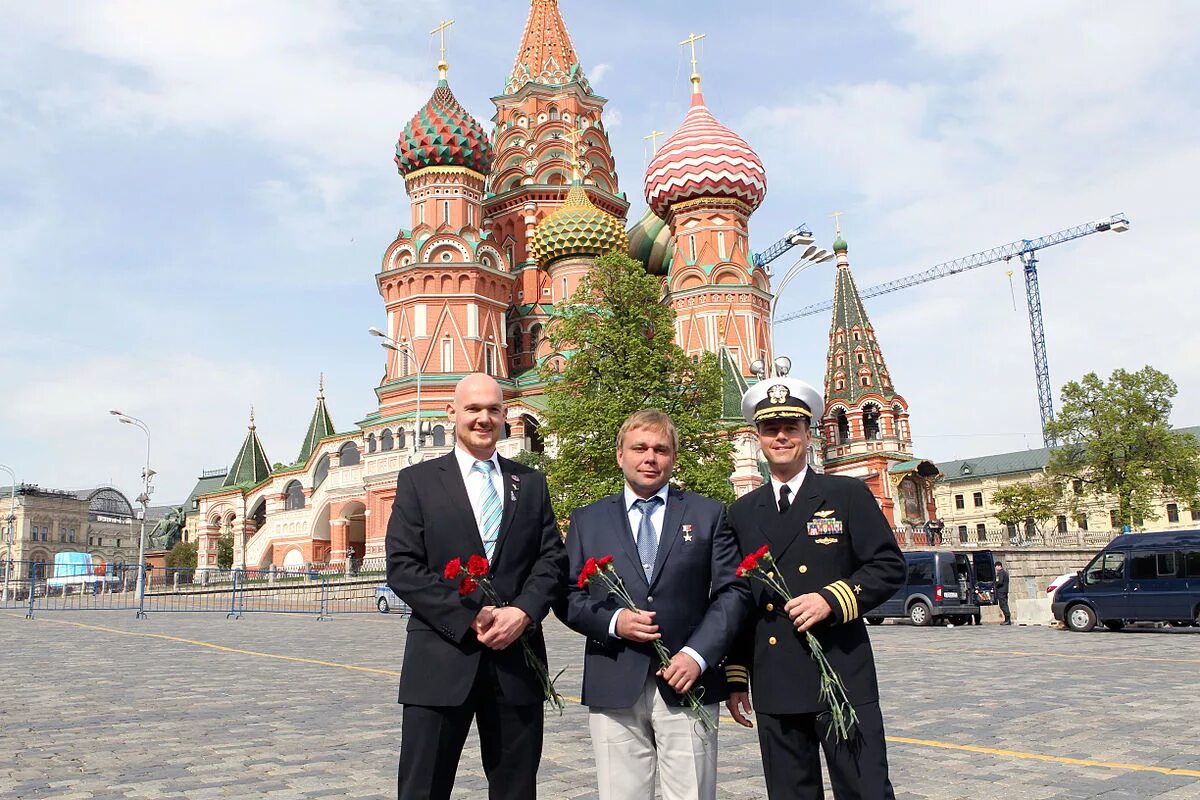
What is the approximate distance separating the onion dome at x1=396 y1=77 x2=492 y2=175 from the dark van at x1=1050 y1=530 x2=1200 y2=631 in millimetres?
32661

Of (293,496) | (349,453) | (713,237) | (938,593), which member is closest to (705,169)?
(713,237)

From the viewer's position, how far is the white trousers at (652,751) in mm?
3721

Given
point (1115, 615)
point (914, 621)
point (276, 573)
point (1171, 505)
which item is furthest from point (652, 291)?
point (1171, 505)

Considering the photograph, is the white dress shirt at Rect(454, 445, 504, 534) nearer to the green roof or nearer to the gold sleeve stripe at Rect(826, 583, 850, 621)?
the gold sleeve stripe at Rect(826, 583, 850, 621)

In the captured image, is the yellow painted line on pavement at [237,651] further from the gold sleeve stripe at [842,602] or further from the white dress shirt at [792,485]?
the gold sleeve stripe at [842,602]

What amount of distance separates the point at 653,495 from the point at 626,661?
0.67 metres

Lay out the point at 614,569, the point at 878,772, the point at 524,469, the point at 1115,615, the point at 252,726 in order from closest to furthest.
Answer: the point at 878,772
the point at 614,569
the point at 524,469
the point at 252,726
the point at 1115,615

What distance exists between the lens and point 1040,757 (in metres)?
6.10

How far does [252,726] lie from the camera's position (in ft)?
24.2

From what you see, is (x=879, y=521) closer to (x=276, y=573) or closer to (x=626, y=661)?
(x=626, y=661)

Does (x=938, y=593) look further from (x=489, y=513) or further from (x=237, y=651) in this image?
(x=489, y=513)

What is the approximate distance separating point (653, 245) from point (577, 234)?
947cm

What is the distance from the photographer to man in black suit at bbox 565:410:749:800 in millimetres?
3738

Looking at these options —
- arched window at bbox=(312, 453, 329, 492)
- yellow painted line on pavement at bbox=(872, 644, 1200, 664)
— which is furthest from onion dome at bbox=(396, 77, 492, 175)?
yellow painted line on pavement at bbox=(872, 644, 1200, 664)
